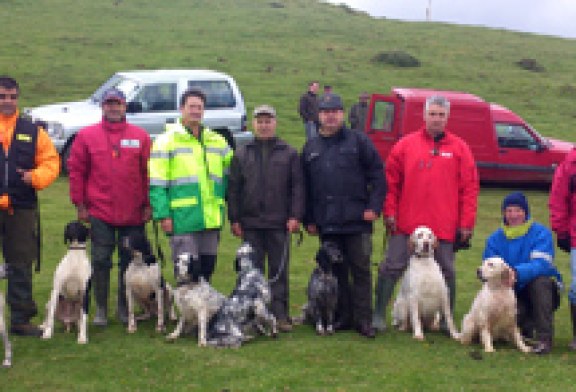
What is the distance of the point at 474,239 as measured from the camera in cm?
1341

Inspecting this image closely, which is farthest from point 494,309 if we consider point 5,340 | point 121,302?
point 5,340

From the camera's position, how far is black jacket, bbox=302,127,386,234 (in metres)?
7.25

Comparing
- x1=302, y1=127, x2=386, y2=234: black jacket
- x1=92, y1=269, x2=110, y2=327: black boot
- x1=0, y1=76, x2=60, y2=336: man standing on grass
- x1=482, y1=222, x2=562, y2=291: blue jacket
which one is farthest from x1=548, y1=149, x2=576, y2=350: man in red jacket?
x1=0, y1=76, x2=60, y2=336: man standing on grass

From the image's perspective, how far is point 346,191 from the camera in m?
7.25

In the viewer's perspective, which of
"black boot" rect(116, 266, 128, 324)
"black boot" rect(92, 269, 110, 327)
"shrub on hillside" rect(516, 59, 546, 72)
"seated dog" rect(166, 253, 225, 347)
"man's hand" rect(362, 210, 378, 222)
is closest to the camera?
"seated dog" rect(166, 253, 225, 347)

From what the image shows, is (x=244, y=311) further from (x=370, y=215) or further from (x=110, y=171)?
(x=110, y=171)

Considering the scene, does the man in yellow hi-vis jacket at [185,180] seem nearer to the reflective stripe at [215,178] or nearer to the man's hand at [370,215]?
the reflective stripe at [215,178]

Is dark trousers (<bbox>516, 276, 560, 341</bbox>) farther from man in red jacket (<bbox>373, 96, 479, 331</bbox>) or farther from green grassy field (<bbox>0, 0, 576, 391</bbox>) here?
man in red jacket (<bbox>373, 96, 479, 331</bbox>)

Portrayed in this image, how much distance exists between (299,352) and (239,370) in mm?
760

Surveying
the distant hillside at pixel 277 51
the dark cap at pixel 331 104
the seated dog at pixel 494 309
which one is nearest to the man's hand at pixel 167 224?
A: the dark cap at pixel 331 104

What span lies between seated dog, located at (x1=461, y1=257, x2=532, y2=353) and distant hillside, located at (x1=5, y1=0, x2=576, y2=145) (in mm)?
17324

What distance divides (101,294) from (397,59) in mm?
33463

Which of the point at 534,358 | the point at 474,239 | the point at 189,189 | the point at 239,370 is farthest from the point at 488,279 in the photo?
the point at 474,239

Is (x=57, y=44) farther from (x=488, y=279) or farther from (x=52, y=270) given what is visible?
(x=488, y=279)
